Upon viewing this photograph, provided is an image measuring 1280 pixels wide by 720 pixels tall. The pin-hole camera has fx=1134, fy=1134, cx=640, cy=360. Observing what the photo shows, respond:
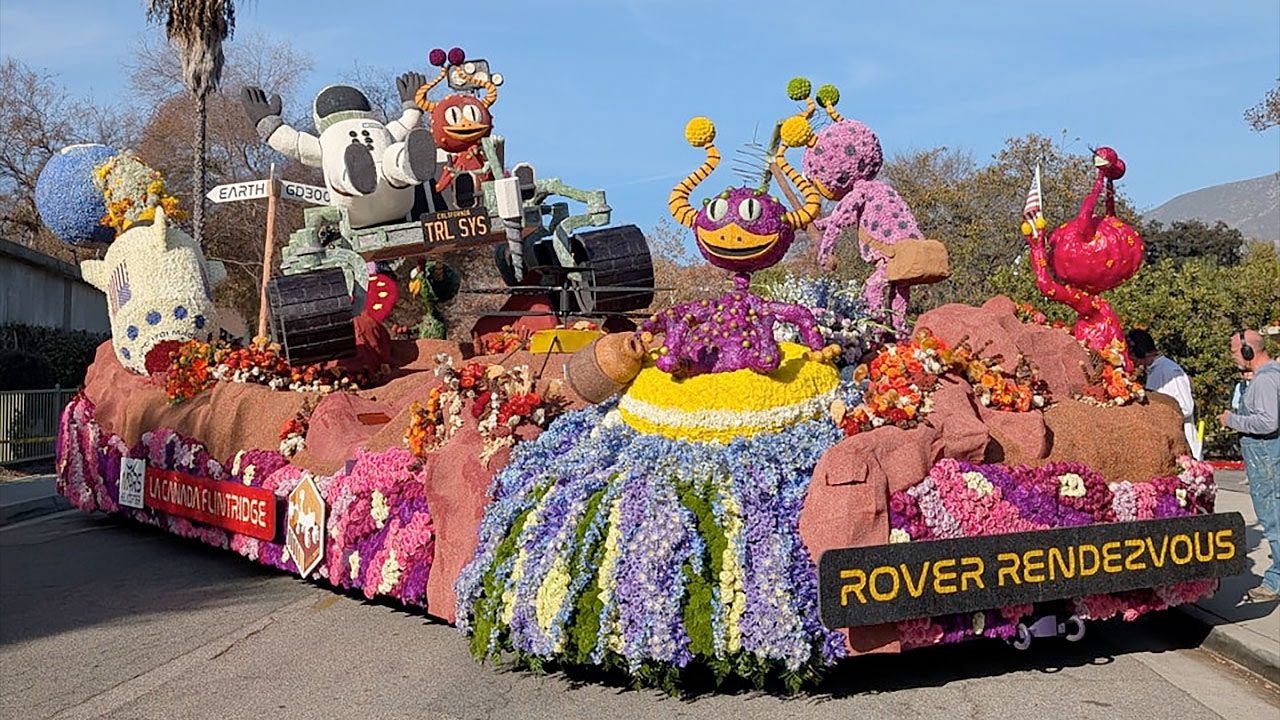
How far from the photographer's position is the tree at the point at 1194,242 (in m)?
40.3

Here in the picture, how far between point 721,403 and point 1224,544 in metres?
2.78

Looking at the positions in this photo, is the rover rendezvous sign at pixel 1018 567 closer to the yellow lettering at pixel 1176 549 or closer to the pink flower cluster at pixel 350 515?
the yellow lettering at pixel 1176 549

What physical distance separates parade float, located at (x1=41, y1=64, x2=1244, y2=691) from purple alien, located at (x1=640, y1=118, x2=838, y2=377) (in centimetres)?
2

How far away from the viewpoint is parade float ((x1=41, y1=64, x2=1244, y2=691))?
5.36 meters

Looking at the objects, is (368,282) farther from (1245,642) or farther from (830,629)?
(1245,642)

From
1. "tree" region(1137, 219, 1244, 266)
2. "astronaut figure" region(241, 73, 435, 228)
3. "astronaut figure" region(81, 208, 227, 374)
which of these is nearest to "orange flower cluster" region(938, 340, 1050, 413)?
"astronaut figure" region(241, 73, 435, 228)

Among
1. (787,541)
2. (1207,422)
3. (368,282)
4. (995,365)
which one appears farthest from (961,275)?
(787,541)

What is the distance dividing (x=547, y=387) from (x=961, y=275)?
1997 centimetres

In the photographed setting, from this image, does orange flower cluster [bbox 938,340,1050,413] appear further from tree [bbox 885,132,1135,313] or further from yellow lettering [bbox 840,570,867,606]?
tree [bbox 885,132,1135,313]

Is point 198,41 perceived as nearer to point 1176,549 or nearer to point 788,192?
point 788,192

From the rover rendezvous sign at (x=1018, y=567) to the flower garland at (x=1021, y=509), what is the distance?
0.16 meters

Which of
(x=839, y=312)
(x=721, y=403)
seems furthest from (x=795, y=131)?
(x=721, y=403)

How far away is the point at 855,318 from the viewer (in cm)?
832

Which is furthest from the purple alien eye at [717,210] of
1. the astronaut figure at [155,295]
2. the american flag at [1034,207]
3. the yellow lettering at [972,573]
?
the astronaut figure at [155,295]
